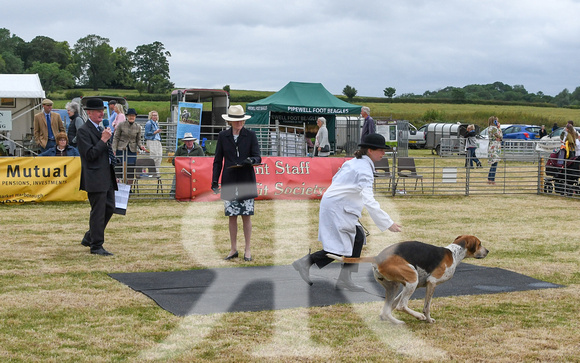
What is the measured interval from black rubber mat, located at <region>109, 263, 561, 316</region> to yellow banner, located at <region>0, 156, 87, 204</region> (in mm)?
7340

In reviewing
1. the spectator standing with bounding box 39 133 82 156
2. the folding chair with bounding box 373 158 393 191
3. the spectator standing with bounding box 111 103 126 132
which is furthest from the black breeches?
the spectator standing with bounding box 111 103 126 132

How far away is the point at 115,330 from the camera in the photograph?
5.57m

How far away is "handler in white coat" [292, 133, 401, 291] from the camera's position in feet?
22.0

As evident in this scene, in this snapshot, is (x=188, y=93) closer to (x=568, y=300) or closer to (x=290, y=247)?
(x=290, y=247)

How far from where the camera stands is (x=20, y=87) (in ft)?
74.7

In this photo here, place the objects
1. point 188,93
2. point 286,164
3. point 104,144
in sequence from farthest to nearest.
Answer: point 188,93 → point 286,164 → point 104,144

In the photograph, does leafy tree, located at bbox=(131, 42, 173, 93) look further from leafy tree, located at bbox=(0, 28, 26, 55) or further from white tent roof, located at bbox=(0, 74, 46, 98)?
white tent roof, located at bbox=(0, 74, 46, 98)

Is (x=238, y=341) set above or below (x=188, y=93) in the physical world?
below

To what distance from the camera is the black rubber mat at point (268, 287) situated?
657 centimetres

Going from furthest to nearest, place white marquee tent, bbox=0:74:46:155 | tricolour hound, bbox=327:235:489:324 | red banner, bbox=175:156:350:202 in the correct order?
1. white marquee tent, bbox=0:74:46:155
2. red banner, bbox=175:156:350:202
3. tricolour hound, bbox=327:235:489:324

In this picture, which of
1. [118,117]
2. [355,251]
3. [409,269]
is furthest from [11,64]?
[409,269]

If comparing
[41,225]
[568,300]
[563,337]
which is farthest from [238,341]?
[41,225]

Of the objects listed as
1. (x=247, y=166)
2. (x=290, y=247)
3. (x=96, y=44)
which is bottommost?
(x=290, y=247)

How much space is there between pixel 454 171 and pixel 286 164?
518 centimetres
